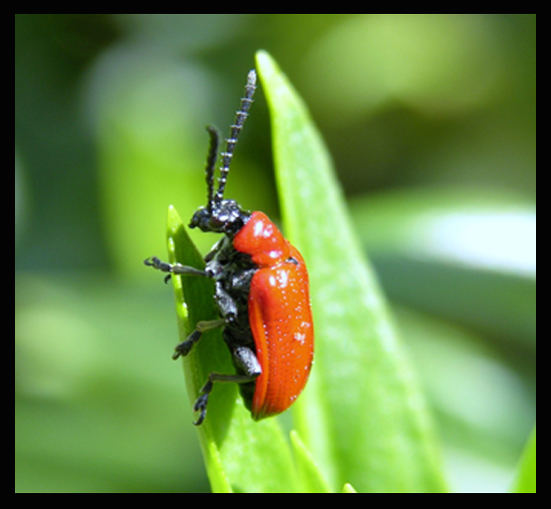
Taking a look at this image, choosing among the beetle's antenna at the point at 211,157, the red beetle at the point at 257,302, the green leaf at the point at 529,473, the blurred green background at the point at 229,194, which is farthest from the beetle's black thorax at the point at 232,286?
the blurred green background at the point at 229,194

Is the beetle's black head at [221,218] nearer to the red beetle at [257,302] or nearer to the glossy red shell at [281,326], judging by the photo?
the red beetle at [257,302]

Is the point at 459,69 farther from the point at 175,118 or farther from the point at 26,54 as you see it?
the point at 26,54

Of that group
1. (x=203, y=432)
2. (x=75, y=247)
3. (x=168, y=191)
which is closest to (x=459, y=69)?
(x=168, y=191)

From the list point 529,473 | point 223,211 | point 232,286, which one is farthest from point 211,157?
point 529,473

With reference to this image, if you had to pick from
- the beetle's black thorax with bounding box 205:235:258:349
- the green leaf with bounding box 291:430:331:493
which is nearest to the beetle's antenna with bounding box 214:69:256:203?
the beetle's black thorax with bounding box 205:235:258:349

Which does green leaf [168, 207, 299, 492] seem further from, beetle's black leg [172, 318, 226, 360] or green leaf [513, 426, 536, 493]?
green leaf [513, 426, 536, 493]

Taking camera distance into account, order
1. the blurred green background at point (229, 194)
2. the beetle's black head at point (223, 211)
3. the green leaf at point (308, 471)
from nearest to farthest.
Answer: the green leaf at point (308, 471)
the beetle's black head at point (223, 211)
the blurred green background at point (229, 194)
